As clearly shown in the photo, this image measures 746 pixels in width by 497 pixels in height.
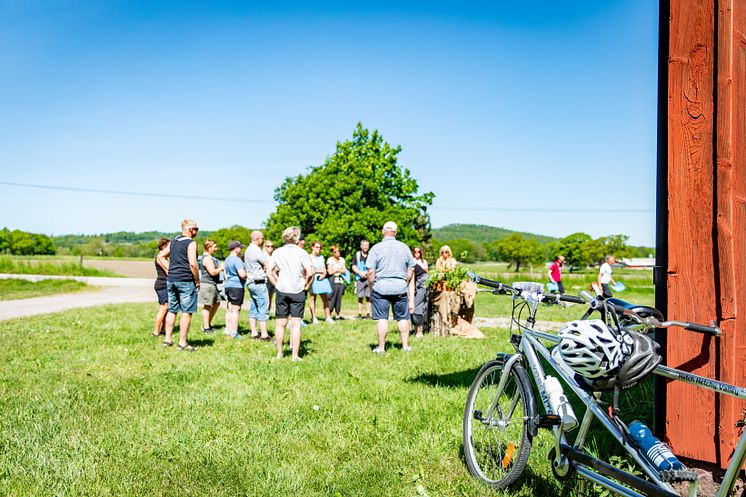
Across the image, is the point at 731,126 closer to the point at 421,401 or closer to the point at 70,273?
the point at 421,401

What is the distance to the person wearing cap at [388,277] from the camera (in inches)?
355

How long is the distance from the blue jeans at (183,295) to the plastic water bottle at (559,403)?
6.83 m

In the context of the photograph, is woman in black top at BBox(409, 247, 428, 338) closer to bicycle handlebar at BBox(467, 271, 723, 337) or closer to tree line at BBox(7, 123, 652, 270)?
bicycle handlebar at BBox(467, 271, 723, 337)

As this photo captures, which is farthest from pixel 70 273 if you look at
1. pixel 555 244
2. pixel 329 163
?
pixel 555 244

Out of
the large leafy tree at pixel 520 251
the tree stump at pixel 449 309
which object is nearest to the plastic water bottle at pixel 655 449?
the tree stump at pixel 449 309

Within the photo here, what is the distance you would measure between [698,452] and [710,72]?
230 centimetres

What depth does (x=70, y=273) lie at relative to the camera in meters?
33.8

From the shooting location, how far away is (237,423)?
5.35 metres

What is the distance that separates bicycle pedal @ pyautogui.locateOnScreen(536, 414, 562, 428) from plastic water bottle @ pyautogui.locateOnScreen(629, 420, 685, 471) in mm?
445

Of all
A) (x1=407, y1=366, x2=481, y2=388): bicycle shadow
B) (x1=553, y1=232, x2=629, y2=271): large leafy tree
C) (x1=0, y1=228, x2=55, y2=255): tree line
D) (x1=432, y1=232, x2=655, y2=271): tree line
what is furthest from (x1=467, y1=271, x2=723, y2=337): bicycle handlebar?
(x1=553, y1=232, x2=629, y2=271): large leafy tree

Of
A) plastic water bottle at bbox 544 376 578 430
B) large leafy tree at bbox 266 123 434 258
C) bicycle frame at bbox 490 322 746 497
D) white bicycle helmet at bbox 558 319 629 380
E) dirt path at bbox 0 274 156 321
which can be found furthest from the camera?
large leafy tree at bbox 266 123 434 258

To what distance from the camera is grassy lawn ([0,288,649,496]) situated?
158 inches

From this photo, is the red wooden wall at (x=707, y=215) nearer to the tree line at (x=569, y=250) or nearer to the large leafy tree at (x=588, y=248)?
the tree line at (x=569, y=250)

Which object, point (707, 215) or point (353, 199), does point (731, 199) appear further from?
point (353, 199)
